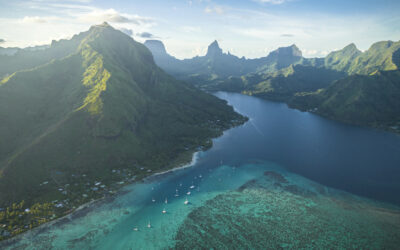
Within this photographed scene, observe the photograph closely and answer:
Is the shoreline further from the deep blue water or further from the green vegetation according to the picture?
the deep blue water

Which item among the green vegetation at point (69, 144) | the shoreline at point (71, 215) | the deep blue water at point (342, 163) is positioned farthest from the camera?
the deep blue water at point (342, 163)

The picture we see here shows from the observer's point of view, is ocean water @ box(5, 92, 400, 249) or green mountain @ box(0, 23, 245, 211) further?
green mountain @ box(0, 23, 245, 211)

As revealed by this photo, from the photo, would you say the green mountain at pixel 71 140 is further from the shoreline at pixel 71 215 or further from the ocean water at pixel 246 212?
the ocean water at pixel 246 212

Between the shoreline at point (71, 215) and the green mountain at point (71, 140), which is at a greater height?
the green mountain at point (71, 140)

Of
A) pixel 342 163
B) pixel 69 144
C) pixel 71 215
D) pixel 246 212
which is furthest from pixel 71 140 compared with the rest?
pixel 342 163

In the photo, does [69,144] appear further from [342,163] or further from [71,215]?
[342,163]

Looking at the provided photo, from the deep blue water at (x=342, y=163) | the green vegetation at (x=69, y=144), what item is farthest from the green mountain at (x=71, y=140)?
the deep blue water at (x=342, y=163)

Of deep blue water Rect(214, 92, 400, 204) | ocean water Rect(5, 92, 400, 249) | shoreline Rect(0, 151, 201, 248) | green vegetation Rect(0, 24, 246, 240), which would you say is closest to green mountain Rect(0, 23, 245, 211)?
green vegetation Rect(0, 24, 246, 240)

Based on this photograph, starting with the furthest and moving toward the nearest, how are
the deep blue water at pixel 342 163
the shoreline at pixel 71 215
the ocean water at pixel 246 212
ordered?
the deep blue water at pixel 342 163, the ocean water at pixel 246 212, the shoreline at pixel 71 215

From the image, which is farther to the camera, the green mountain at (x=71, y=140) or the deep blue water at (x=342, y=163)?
the deep blue water at (x=342, y=163)
